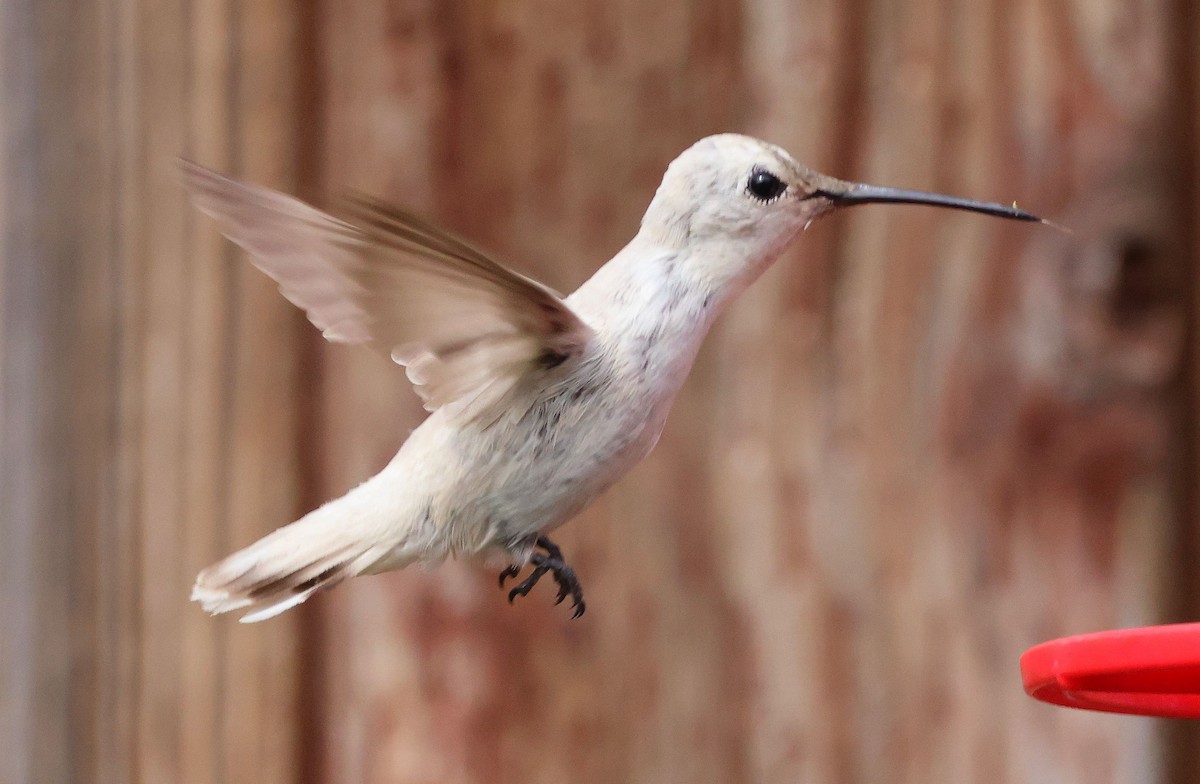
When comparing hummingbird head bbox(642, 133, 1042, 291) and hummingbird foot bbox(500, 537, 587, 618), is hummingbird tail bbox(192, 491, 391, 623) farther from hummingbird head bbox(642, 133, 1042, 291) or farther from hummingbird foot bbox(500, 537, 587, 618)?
hummingbird head bbox(642, 133, 1042, 291)

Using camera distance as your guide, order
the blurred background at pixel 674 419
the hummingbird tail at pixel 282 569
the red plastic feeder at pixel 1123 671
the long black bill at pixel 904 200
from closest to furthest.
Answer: the red plastic feeder at pixel 1123 671 < the long black bill at pixel 904 200 < the hummingbird tail at pixel 282 569 < the blurred background at pixel 674 419

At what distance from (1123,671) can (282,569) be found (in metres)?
0.55

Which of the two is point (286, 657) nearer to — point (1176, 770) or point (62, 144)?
point (62, 144)

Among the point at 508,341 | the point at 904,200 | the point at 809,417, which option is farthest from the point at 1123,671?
the point at 809,417

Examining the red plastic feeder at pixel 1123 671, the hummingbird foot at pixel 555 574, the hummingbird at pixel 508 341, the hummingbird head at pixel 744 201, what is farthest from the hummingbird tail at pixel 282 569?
the red plastic feeder at pixel 1123 671

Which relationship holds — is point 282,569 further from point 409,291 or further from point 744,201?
point 744,201

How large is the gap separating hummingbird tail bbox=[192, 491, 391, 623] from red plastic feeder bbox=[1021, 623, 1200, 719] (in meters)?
0.45

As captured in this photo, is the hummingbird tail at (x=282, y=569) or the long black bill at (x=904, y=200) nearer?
the long black bill at (x=904, y=200)

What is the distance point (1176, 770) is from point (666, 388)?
2.45ft

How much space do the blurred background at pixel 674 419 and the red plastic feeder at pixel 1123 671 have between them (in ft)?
1.66

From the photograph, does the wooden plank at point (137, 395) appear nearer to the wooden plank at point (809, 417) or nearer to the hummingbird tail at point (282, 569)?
the wooden plank at point (809, 417)

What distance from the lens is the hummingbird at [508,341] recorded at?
85 centimetres

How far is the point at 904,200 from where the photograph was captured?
83cm

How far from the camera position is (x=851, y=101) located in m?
1.45
